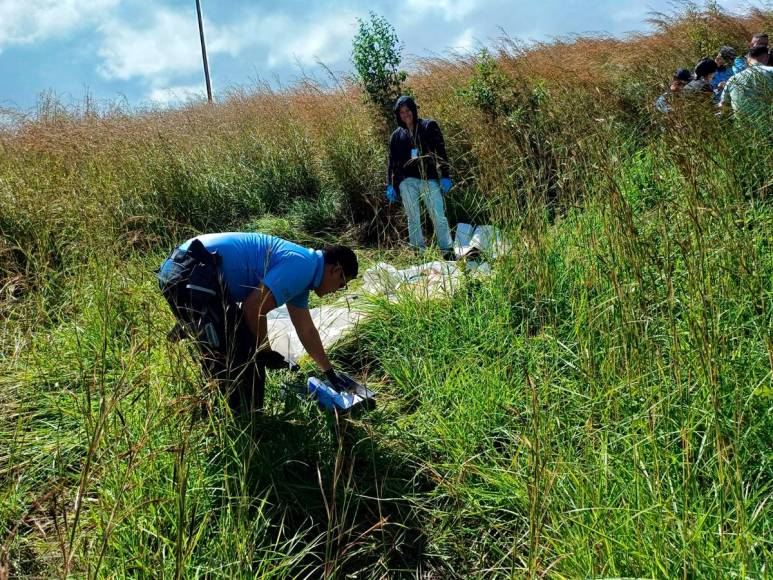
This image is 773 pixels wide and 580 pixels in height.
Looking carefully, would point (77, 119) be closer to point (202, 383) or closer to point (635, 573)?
point (202, 383)

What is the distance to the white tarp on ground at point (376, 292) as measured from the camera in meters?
3.69

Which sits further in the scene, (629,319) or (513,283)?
(513,283)

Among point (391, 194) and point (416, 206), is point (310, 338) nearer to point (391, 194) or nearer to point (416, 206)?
point (416, 206)

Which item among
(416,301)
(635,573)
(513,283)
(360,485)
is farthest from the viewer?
(416,301)

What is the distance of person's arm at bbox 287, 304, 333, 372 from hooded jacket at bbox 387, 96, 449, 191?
9.83 feet

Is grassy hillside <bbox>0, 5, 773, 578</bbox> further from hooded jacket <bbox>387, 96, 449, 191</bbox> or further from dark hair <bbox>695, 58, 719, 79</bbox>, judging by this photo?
dark hair <bbox>695, 58, 719, 79</bbox>

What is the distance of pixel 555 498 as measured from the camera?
6.01 ft

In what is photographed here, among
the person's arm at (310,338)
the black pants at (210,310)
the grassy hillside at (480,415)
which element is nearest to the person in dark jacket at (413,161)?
the grassy hillside at (480,415)

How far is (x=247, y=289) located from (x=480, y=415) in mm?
1445

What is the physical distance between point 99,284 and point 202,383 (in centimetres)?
185

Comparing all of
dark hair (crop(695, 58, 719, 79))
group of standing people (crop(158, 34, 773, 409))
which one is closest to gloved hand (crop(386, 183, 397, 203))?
A: group of standing people (crop(158, 34, 773, 409))

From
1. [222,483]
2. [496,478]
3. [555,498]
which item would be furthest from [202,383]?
[555,498]

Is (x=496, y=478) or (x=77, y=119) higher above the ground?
(x=77, y=119)

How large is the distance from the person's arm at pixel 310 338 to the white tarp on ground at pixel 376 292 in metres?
0.60
